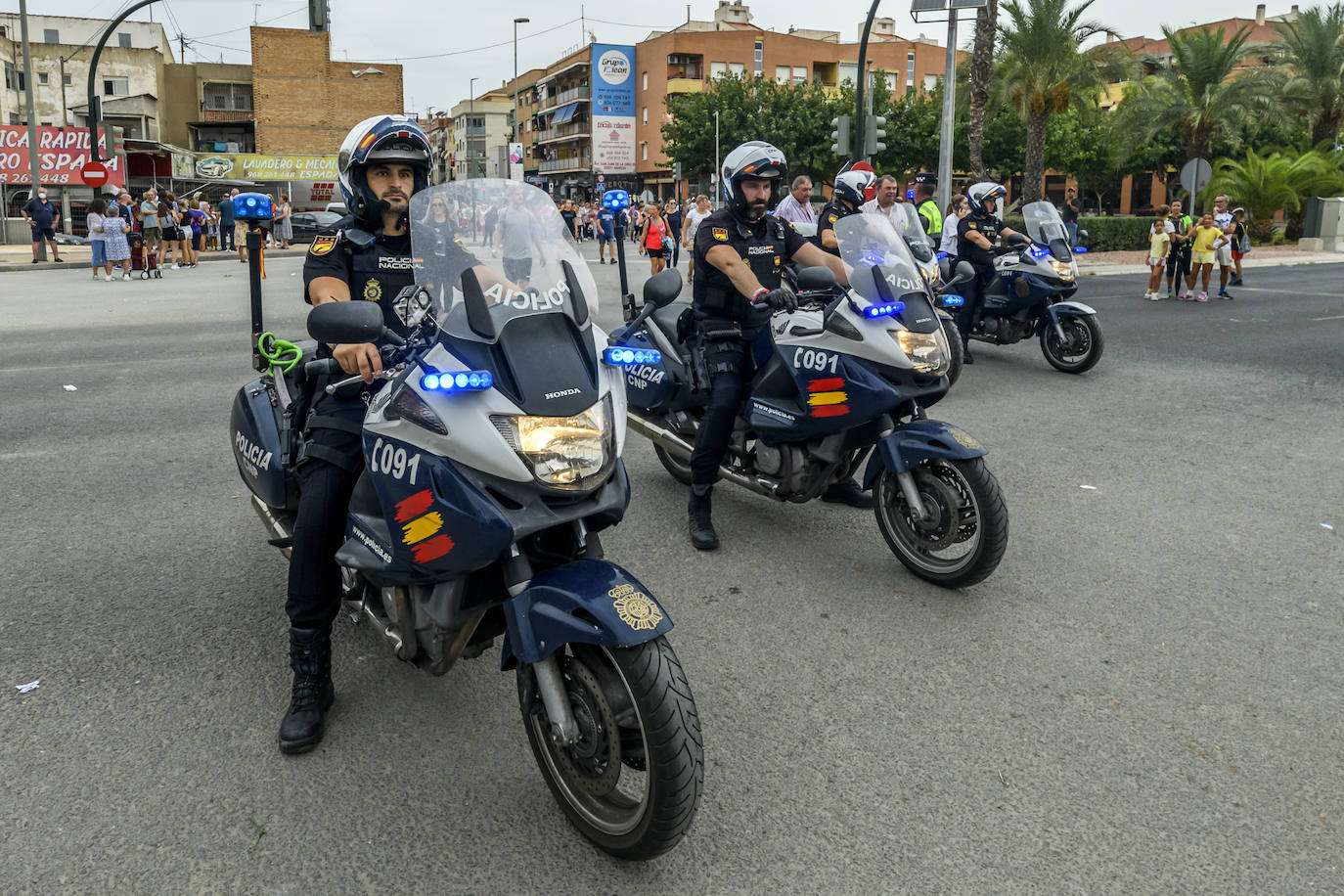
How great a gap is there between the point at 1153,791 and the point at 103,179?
89.0ft

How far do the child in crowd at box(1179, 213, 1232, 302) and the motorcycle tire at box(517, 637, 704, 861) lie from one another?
1691 cm

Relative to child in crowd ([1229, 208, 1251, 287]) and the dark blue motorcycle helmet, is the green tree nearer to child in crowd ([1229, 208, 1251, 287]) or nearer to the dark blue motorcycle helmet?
child in crowd ([1229, 208, 1251, 287])

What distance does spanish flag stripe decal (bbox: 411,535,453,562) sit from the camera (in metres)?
2.73

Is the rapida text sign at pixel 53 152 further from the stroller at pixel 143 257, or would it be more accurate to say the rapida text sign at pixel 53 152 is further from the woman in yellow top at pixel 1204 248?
the woman in yellow top at pixel 1204 248

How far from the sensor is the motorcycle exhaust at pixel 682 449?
17.1 feet

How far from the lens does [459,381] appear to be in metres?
2.56

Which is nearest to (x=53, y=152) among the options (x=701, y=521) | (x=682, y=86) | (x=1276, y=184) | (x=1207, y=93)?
(x=701, y=521)

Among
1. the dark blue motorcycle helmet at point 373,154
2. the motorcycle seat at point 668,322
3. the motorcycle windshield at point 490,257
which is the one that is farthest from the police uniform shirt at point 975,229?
the motorcycle windshield at point 490,257

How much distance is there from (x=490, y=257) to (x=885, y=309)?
2.36 metres

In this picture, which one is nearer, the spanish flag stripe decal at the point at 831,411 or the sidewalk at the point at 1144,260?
the spanish flag stripe decal at the point at 831,411

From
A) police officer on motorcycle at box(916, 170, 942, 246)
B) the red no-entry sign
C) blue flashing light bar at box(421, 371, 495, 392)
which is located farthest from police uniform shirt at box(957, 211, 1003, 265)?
the red no-entry sign

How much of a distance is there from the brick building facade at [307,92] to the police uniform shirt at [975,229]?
167 ft

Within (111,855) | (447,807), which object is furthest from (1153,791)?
(111,855)

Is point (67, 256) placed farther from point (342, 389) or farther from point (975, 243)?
point (342, 389)
